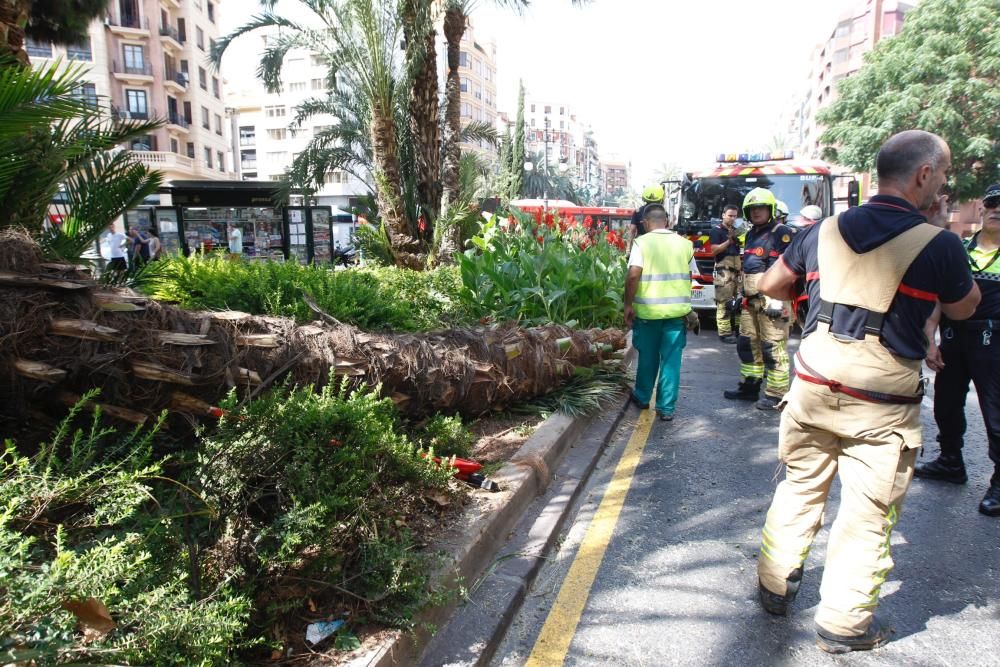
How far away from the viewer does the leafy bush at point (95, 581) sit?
1455 mm

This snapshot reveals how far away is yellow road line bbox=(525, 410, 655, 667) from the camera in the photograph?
251 cm

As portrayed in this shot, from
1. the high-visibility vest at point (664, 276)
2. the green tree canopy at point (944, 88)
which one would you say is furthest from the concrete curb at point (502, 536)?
the green tree canopy at point (944, 88)

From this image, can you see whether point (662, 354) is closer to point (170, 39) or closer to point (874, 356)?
point (874, 356)

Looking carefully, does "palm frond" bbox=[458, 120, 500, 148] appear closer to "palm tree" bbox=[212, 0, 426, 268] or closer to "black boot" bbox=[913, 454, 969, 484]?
"palm tree" bbox=[212, 0, 426, 268]

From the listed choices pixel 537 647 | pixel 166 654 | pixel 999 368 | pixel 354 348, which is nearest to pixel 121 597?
pixel 166 654

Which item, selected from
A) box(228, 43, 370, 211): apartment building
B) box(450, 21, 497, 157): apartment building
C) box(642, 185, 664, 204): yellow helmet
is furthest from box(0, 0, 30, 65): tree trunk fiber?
box(450, 21, 497, 157): apartment building

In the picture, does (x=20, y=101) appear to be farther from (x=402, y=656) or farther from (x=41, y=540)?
(x=402, y=656)

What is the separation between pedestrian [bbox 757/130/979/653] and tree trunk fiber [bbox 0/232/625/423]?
2053 mm

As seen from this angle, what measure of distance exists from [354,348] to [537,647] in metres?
1.87

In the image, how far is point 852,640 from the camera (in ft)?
7.97

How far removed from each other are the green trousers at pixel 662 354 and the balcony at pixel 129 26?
161 ft

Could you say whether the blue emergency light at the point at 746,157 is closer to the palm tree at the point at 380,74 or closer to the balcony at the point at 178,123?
the palm tree at the point at 380,74

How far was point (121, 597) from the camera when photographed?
176 centimetres

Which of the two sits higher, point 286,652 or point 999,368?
point 999,368
